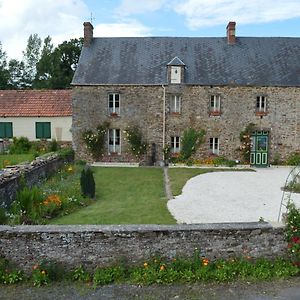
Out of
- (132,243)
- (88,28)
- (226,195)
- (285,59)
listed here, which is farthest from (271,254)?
(88,28)

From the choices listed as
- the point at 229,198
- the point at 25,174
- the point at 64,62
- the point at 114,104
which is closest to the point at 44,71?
the point at 64,62

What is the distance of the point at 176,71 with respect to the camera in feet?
77.1

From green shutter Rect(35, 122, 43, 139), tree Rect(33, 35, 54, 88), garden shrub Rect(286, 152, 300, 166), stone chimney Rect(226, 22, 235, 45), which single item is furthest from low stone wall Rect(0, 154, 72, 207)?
tree Rect(33, 35, 54, 88)

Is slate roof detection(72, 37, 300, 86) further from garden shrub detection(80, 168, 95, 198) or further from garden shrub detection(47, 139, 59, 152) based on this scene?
garden shrub detection(80, 168, 95, 198)

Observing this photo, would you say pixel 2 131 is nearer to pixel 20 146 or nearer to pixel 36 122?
pixel 20 146

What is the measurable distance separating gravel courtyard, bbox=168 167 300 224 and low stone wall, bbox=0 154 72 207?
516 cm

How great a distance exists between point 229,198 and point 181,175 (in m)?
5.10

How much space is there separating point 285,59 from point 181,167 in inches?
384

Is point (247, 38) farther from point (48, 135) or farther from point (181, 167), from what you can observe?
point (48, 135)

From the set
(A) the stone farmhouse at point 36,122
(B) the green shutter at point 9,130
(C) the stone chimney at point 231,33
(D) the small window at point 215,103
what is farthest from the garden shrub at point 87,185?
(C) the stone chimney at point 231,33

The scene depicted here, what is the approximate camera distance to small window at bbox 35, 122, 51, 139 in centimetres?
2706

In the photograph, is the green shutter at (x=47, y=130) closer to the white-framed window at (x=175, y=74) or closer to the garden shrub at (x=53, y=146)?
the garden shrub at (x=53, y=146)

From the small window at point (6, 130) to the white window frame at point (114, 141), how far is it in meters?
7.67

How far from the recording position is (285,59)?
24891 mm
